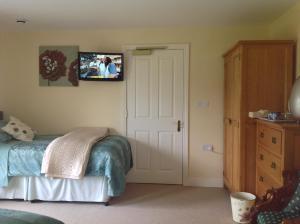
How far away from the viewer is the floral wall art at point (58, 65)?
4.54m

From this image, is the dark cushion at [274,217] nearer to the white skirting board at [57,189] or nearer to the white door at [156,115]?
the white skirting board at [57,189]

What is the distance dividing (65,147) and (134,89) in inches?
56.8

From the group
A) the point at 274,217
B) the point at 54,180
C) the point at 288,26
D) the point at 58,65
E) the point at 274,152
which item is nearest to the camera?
the point at 274,217

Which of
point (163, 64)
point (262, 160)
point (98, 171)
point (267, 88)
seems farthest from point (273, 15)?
point (98, 171)

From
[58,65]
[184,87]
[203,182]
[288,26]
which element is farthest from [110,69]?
[288,26]

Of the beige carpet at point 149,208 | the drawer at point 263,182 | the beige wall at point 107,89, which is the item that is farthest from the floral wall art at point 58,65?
the drawer at point 263,182

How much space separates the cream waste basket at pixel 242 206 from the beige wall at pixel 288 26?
4.59ft

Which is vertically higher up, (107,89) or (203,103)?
(107,89)

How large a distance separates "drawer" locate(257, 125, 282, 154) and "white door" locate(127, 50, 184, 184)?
1541 millimetres

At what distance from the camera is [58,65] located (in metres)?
4.57

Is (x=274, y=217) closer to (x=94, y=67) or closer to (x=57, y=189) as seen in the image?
(x=57, y=189)

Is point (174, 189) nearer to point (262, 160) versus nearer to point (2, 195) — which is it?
point (262, 160)

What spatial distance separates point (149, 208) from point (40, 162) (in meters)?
1.41

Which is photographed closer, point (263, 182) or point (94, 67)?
point (263, 182)
